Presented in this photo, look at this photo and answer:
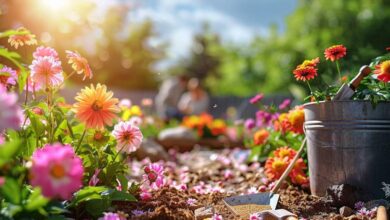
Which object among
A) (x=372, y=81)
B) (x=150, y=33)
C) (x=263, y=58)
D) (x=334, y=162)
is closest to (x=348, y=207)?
(x=334, y=162)

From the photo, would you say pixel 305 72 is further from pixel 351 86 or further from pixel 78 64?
pixel 78 64

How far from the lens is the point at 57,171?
148 cm

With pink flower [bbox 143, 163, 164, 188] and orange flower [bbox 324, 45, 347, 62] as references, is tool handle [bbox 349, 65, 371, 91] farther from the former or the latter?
pink flower [bbox 143, 163, 164, 188]

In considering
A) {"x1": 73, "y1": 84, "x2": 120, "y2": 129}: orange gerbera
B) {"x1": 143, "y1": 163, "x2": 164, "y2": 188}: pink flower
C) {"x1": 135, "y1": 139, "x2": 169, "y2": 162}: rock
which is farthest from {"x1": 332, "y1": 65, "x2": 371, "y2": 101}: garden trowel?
{"x1": 135, "y1": 139, "x2": 169, "y2": 162}: rock

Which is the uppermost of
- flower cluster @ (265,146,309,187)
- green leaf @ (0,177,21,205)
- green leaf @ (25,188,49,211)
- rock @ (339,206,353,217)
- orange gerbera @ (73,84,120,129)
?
orange gerbera @ (73,84,120,129)

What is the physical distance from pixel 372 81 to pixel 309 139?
19.9 inches

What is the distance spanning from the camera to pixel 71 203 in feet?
7.22

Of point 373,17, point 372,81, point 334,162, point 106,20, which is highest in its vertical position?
point 106,20

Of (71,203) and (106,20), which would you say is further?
(106,20)

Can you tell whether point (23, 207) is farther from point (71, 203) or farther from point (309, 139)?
point (309, 139)

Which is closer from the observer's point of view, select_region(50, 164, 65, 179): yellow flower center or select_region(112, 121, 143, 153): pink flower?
select_region(50, 164, 65, 179): yellow flower center

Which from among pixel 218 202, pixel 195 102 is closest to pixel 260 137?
pixel 218 202

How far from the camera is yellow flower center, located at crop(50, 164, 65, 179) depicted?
147 centimetres

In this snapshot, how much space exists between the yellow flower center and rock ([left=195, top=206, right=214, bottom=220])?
3.85 feet
